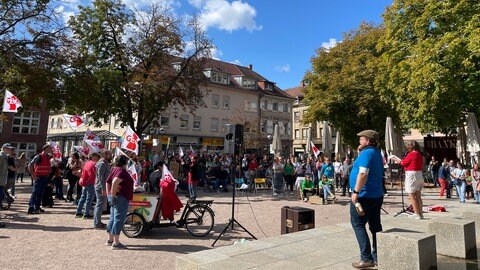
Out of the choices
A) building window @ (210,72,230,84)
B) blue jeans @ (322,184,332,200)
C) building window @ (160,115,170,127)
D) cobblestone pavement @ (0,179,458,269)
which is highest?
building window @ (210,72,230,84)

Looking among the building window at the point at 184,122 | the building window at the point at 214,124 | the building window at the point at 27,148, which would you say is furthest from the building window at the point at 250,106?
the building window at the point at 27,148

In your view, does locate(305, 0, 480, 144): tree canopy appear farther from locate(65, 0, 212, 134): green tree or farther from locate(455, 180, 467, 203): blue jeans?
locate(65, 0, 212, 134): green tree

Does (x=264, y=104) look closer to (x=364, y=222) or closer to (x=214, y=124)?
(x=214, y=124)

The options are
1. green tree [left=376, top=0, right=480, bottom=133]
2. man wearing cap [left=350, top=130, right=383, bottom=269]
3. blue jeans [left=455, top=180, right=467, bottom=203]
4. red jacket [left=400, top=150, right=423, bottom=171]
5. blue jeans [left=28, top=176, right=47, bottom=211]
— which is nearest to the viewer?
man wearing cap [left=350, top=130, right=383, bottom=269]

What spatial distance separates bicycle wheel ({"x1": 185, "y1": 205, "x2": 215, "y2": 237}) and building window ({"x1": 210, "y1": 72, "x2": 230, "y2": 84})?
40.4m

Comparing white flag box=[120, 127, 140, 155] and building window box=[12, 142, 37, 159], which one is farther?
building window box=[12, 142, 37, 159]

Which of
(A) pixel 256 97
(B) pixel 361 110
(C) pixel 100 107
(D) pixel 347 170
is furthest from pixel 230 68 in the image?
(D) pixel 347 170

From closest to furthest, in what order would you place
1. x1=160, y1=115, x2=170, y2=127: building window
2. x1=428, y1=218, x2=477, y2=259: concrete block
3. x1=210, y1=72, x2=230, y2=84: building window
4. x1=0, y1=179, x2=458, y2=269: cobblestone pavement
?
x1=428, y1=218, x2=477, y2=259: concrete block < x1=0, y1=179, x2=458, y2=269: cobblestone pavement < x1=160, y1=115, x2=170, y2=127: building window < x1=210, y1=72, x2=230, y2=84: building window

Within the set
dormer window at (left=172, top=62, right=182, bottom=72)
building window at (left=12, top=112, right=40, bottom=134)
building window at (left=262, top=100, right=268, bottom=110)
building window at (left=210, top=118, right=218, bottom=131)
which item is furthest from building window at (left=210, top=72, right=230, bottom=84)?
dormer window at (left=172, top=62, right=182, bottom=72)

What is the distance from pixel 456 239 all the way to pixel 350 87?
22577mm

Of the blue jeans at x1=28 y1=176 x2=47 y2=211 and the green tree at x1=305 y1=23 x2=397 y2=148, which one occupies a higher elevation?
the green tree at x1=305 y1=23 x2=397 y2=148

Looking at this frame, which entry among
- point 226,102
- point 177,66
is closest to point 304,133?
point 226,102

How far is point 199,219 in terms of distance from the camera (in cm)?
840

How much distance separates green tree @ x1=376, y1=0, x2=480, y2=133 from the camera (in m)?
17.3
